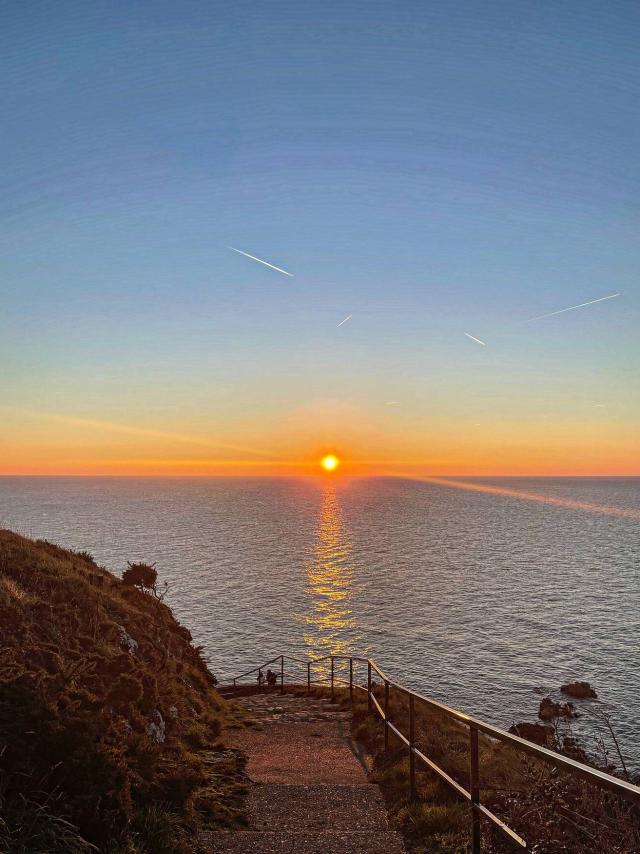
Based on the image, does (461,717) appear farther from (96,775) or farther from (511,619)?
(511,619)

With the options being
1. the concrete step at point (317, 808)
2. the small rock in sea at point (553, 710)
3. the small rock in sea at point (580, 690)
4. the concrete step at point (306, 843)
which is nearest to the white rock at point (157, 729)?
the concrete step at point (317, 808)

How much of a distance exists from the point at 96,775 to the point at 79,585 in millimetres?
7241

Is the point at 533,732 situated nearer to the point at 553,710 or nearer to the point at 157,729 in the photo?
the point at 553,710

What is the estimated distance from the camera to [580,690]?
3538cm

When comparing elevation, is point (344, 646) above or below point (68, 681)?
below

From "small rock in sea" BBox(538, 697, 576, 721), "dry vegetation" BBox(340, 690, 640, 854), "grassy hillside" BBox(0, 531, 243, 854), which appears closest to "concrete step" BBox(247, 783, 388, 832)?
"dry vegetation" BBox(340, 690, 640, 854)

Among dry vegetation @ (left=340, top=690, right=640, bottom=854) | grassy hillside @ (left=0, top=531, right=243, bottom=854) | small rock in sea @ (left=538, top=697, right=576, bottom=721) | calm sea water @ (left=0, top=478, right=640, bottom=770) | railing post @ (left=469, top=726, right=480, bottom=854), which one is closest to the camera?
dry vegetation @ (left=340, top=690, right=640, bottom=854)

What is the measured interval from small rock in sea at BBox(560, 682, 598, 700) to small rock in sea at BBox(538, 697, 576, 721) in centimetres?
186

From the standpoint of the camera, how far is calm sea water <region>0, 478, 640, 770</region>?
3872cm

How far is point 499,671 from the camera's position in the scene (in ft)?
129

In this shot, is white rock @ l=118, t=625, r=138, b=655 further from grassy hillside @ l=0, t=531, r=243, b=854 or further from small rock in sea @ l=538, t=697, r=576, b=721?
small rock in sea @ l=538, t=697, r=576, b=721

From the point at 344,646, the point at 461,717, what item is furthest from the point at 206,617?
the point at 461,717

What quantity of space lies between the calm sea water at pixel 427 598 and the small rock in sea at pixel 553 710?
0.78 metres

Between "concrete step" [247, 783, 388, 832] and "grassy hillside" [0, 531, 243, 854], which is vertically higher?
"grassy hillside" [0, 531, 243, 854]
